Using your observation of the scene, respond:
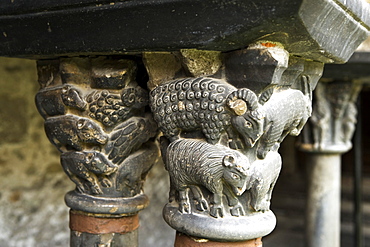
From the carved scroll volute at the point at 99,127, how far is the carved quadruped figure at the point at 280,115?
1.71 ft

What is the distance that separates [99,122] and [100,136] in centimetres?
5

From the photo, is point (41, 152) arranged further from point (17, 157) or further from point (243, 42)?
point (243, 42)

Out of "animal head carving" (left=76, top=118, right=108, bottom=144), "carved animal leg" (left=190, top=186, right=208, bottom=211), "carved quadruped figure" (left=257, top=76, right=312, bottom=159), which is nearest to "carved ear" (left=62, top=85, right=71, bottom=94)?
"animal head carving" (left=76, top=118, right=108, bottom=144)

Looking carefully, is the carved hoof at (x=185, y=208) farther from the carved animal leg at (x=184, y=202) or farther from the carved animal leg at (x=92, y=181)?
the carved animal leg at (x=92, y=181)

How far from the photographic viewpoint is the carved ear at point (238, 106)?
48.8 inches

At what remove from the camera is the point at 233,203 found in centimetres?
134

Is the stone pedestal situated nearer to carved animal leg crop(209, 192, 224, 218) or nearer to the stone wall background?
carved animal leg crop(209, 192, 224, 218)

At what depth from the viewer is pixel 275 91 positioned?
1339 millimetres

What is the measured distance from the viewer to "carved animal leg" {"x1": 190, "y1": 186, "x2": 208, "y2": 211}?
1.35 m

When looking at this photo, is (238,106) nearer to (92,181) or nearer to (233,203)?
(233,203)

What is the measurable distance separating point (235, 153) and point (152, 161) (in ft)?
1.86

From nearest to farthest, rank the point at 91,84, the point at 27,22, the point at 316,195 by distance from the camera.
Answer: the point at 27,22 < the point at 91,84 < the point at 316,195

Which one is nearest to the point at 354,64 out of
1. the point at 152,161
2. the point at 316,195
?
the point at 316,195

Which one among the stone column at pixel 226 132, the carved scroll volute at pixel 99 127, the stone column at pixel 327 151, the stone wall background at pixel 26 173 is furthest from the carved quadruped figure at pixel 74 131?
the stone column at pixel 327 151
